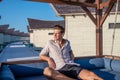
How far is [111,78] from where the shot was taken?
19.1 ft

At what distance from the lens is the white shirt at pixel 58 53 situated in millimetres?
5234

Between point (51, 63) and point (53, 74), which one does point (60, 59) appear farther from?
point (53, 74)

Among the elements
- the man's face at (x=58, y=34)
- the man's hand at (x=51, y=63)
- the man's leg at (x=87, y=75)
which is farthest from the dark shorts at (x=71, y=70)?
the man's face at (x=58, y=34)

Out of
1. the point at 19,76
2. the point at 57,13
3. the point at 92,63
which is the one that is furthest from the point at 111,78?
the point at 57,13

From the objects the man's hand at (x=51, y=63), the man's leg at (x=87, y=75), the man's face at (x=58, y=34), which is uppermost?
the man's face at (x=58, y=34)

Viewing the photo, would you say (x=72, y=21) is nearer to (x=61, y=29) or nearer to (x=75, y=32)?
(x=75, y=32)

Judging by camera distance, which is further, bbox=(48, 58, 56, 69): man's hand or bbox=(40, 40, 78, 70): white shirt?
bbox=(40, 40, 78, 70): white shirt

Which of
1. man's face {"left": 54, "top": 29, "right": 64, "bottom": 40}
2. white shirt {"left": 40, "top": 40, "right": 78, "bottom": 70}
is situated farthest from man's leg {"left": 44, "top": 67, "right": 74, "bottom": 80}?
man's face {"left": 54, "top": 29, "right": 64, "bottom": 40}

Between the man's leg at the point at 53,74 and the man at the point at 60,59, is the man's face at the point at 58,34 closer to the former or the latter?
the man at the point at 60,59

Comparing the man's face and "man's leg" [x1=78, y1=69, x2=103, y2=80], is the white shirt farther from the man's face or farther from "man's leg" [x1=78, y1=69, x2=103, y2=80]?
"man's leg" [x1=78, y1=69, x2=103, y2=80]

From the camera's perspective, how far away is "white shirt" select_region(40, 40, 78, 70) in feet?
17.2

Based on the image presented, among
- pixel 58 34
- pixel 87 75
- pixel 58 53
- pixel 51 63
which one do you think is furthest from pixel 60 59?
pixel 87 75

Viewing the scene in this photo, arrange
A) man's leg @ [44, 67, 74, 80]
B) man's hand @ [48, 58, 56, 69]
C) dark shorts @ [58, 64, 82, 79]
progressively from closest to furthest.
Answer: man's leg @ [44, 67, 74, 80] < man's hand @ [48, 58, 56, 69] < dark shorts @ [58, 64, 82, 79]

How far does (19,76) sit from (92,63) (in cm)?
213
